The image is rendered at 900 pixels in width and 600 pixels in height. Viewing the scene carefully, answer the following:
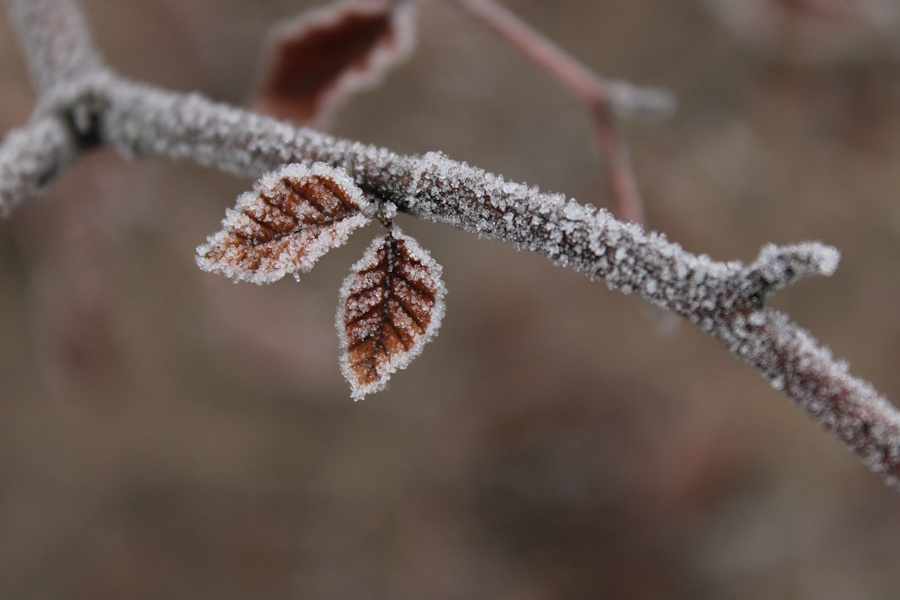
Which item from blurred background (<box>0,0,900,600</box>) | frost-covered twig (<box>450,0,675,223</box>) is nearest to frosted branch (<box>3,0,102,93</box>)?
frost-covered twig (<box>450,0,675,223</box>)

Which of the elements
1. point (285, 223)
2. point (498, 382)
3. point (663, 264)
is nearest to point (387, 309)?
point (285, 223)

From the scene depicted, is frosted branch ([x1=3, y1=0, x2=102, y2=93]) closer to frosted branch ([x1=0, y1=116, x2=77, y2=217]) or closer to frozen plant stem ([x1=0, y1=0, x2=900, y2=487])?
frosted branch ([x1=0, y1=116, x2=77, y2=217])

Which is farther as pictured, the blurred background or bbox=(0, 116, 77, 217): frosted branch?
the blurred background

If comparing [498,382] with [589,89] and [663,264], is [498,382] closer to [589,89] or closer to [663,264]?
[589,89]

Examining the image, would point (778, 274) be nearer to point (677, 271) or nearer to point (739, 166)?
point (677, 271)

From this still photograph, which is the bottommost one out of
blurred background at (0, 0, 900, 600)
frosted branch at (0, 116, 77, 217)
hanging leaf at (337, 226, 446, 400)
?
hanging leaf at (337, 226, 446, 400)

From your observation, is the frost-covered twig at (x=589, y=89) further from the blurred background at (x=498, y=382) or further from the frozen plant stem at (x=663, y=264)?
the blurred background at (x=498, y=382)
